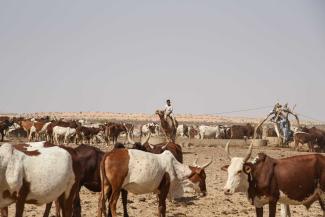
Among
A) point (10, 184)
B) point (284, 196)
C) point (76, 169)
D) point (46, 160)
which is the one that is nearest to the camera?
point (10, 184)

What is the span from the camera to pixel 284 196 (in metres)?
10.7

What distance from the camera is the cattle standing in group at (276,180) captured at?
1064cm

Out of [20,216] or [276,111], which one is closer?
[20,216]

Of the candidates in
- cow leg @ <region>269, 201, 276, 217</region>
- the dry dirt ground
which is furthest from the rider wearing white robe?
Result: cow leg @ <region>269, 201, 276, 217</region>

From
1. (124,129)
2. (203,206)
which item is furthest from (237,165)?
(124,129)

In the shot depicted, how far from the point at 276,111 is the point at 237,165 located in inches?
931

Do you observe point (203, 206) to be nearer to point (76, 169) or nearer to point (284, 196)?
point (284, 196)

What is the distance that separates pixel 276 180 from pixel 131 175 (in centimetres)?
301

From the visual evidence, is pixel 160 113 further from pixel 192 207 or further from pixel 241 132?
pixel 241 132

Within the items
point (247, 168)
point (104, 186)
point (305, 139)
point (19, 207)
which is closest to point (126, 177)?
point (104, 186)

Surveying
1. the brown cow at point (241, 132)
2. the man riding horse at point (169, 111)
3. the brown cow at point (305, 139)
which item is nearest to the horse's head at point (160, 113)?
the man riding horse at point (169, 111)

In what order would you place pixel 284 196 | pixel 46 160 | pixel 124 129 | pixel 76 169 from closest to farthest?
pixel 46 160 < pixel 76 169 < pixel 284 196 < pixel 124 129

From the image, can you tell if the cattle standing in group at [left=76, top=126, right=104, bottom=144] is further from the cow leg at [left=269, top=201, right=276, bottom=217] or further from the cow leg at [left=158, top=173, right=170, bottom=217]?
the cow leg at [left=269, top=201, right=276, bottom=217]

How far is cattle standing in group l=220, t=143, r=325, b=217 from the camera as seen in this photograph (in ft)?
34.9
